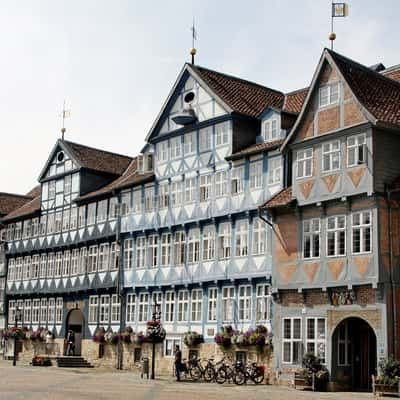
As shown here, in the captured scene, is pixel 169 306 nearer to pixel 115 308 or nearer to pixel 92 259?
pixel 115 308

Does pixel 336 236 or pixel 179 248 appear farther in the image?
pixel 179 248

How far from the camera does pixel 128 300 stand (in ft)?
150

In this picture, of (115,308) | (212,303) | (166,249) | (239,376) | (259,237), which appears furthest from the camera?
(115,308)

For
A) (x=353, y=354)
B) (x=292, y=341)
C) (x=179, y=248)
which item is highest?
(x=179, y=248)

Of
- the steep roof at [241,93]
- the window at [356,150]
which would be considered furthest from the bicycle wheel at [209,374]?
the steep roof at [241,93]

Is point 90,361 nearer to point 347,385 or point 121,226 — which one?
point 121,226

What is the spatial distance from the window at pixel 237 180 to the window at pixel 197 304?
560 centimetres

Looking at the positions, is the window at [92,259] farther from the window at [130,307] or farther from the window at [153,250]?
the window at [153,250]

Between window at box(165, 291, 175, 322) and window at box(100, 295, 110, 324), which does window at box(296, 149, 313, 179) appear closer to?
window at box(165, 291, 175, 322)

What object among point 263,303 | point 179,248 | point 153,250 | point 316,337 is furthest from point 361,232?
point 153,250

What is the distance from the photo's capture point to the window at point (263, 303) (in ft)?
118

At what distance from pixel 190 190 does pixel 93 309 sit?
12.3 m

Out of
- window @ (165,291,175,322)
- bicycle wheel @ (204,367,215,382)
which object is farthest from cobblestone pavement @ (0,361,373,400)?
window @ (165,291,175,322)

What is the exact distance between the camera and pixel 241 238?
1484 inches
